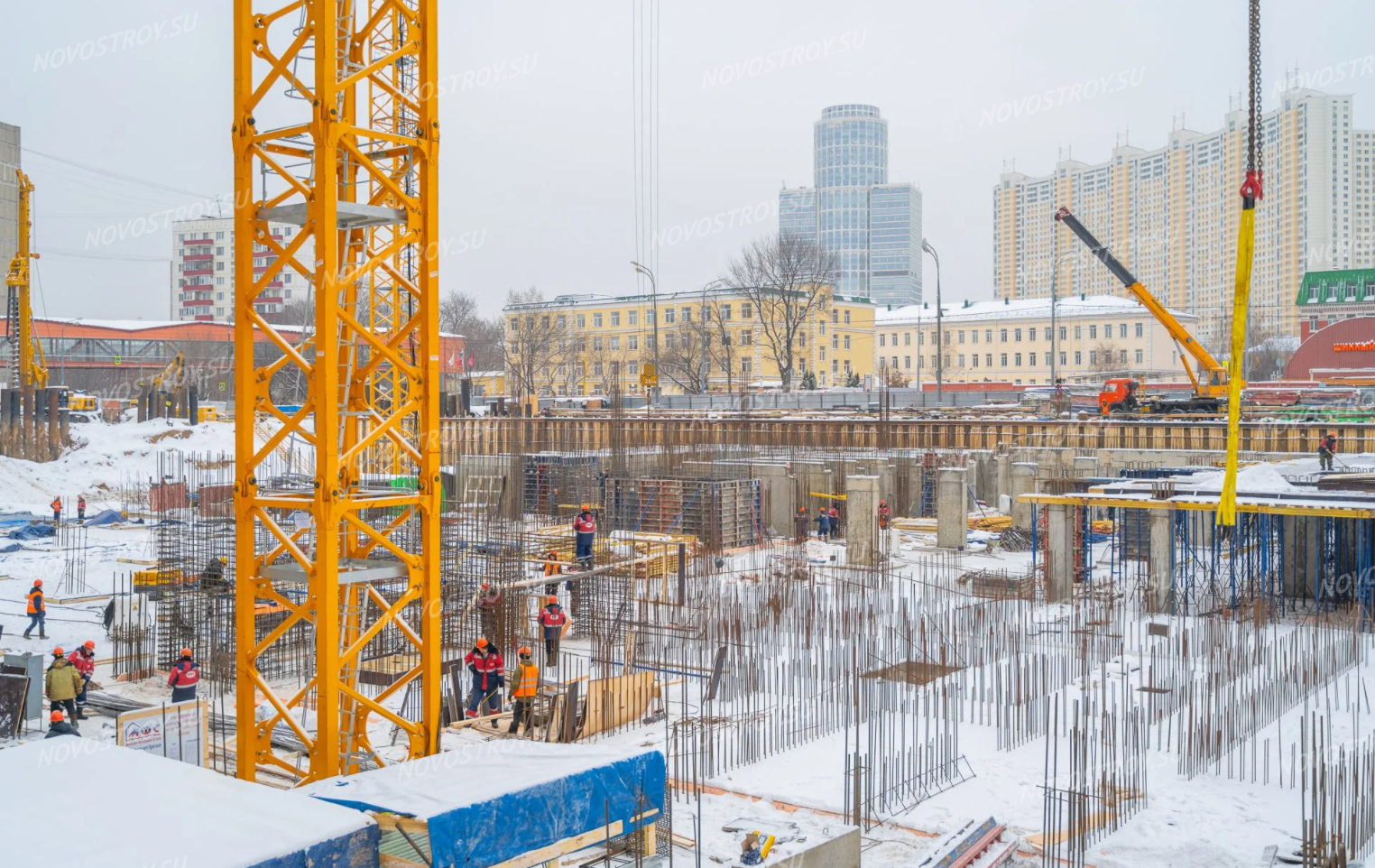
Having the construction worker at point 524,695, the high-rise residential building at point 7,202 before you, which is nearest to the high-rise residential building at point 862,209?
the high-rise residential building at point 7,202

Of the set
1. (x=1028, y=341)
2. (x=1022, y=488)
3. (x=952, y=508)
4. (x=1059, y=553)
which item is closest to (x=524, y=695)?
(x=1059, y=553)

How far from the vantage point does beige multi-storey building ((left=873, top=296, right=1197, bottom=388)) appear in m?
64.9

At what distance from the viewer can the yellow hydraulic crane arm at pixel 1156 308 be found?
30.7 m

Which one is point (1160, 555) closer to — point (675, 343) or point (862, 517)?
point (862, 517)

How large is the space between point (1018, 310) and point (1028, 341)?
85.7 inches

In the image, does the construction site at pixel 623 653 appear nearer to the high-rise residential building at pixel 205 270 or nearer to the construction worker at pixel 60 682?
the construction worker at pixel 60 682

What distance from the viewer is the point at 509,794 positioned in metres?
5.88

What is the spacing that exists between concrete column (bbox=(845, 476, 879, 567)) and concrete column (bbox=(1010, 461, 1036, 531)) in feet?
12.5

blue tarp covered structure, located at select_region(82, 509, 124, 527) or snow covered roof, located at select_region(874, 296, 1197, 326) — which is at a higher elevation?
snow covered roof, located at select_region(874, 296, 1197, 326)

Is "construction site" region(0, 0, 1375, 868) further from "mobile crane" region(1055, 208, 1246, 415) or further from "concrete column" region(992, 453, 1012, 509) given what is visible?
"mobile crane" region(1055, 208, 1246, 415)

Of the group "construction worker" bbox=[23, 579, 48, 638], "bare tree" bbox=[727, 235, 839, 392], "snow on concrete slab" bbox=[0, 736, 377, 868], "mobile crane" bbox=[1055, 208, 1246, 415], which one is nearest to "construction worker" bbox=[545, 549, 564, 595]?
"construction worker" bbox=[23, 579, 48, 638]

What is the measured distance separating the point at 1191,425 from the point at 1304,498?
12698 mm

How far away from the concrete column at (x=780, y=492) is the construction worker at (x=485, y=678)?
47.6 ft

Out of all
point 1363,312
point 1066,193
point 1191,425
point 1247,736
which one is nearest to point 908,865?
point 1247,736
